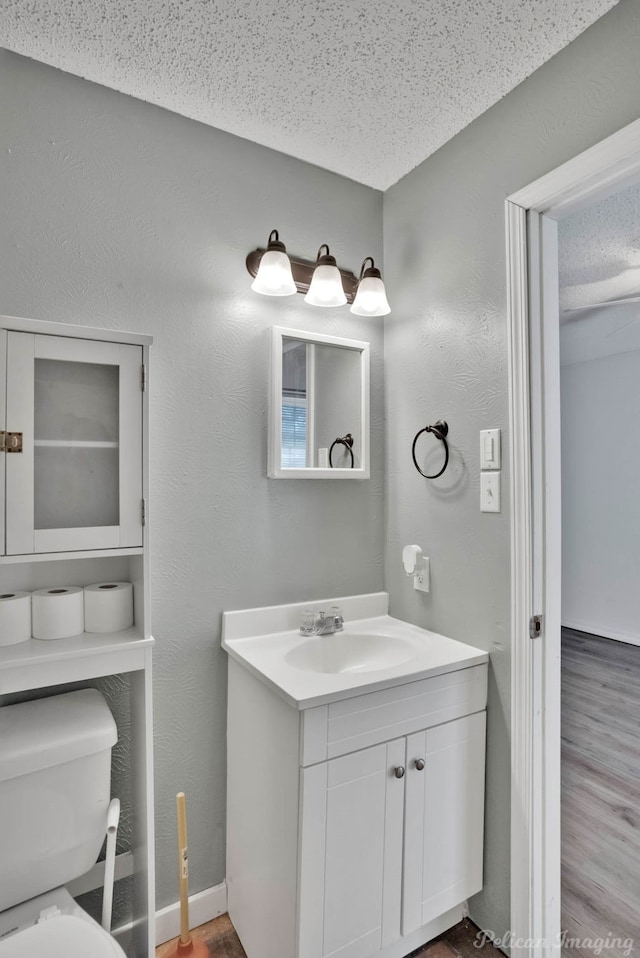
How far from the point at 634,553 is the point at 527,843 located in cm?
354

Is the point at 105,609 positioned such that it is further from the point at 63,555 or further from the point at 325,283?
the point at 325,283

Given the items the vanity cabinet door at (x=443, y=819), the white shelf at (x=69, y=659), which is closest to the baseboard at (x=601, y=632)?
the vanity cabinet door at (x=443, y=819)

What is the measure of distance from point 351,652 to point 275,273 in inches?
48.6

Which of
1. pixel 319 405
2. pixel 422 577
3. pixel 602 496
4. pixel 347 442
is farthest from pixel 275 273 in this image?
pixel 602 496

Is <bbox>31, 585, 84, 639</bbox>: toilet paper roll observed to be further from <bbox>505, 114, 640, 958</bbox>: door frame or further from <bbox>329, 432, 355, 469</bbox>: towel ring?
<bbox>505, 114, 640, 958</bbox>: door frame

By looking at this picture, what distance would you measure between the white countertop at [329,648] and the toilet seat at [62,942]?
0.57 m

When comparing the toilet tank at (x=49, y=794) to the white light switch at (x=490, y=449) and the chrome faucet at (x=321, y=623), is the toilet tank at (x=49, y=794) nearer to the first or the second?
the chrome faucet at (x=321, y=623)

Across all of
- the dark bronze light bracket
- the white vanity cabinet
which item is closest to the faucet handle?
the white vanity cabinet

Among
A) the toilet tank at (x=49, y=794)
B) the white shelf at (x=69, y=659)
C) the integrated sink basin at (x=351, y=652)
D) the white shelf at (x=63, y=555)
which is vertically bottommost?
the toilet tank at (x=49, y=794)

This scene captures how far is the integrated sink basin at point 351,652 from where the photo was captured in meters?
1.60

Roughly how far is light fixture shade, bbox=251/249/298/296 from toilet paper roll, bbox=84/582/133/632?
0.98 m

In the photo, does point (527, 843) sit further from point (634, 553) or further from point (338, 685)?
point (634, 553)

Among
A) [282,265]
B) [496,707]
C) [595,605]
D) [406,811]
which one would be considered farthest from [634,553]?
[282,265]

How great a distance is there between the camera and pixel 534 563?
1383mm
